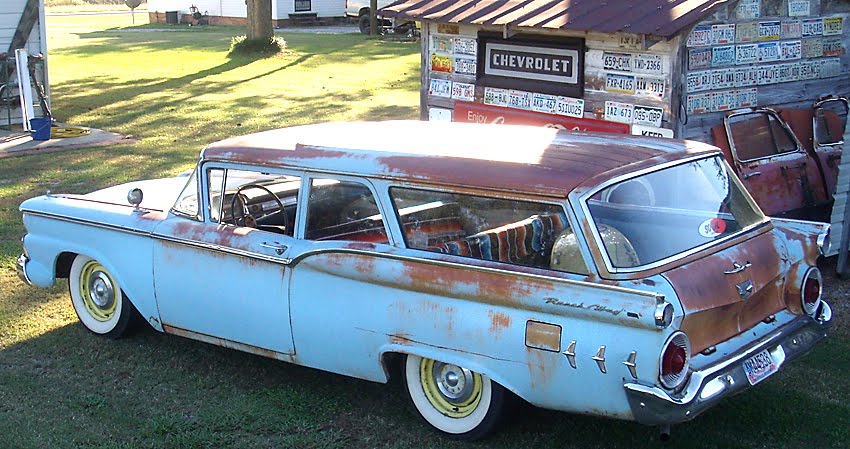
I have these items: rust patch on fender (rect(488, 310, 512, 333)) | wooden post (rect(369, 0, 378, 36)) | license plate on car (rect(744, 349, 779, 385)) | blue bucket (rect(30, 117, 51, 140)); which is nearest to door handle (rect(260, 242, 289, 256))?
rust patch on fender (rect(488, 310, 512, 333))

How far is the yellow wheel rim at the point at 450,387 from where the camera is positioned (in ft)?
15.6

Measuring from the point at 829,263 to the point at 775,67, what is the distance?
71.8 inches

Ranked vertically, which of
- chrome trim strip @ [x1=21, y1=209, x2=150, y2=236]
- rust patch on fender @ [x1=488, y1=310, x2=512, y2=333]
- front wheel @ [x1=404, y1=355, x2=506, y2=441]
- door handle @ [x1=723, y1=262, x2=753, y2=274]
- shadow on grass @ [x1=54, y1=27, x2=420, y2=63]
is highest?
shadow on grass @ [x1=54, y1=27, x2=420, y2=63]

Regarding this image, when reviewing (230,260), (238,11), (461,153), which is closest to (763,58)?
(461,153)

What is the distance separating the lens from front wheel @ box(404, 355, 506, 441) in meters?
4.70

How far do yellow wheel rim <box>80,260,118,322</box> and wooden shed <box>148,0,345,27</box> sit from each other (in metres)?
32.1

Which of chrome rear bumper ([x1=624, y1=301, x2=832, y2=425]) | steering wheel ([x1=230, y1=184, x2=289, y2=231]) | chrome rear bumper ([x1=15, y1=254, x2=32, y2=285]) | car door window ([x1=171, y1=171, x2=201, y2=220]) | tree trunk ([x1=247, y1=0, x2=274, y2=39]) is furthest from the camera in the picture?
tree trunk ([x1=247, y1=0, x2=274, y2=39])

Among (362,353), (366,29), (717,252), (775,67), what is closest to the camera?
(717,252)

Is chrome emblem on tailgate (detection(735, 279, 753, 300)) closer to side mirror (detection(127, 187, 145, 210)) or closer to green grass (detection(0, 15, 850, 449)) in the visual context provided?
green grass (detection(0, 15, 850, 449))

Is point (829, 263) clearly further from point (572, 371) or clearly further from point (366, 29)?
point (366, 29)

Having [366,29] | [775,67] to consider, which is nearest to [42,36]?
[775,67]

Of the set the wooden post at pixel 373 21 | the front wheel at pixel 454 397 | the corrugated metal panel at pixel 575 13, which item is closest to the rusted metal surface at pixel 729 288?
the front wheel at pixel 454 397

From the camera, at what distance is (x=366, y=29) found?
3300cm

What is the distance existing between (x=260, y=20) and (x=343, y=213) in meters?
20.1
